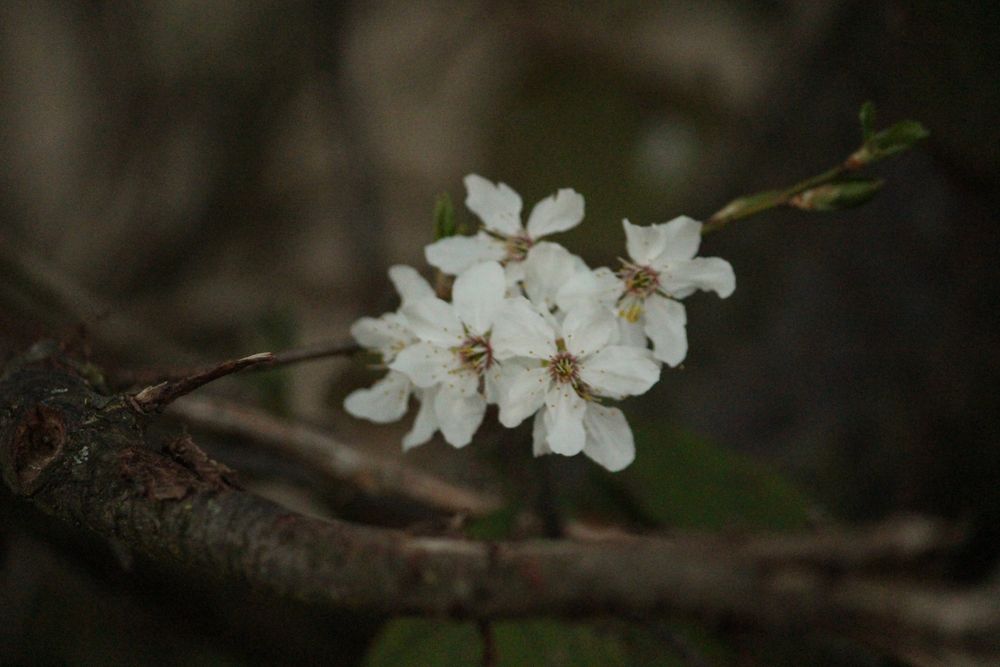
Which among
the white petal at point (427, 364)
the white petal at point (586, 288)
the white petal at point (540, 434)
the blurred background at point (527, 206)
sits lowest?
the white petal at point (540, 434)

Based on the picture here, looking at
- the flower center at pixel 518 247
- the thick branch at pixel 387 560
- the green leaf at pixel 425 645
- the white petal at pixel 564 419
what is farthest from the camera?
the green leaf at pixel 425 645

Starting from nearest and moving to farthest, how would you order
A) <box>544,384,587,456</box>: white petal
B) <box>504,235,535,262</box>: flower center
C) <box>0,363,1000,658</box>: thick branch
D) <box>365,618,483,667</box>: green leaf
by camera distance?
<box>0,363,1000,658</box>: thick branch → <box>544,384,587,456</box>: white petal → <box>504,235,535,262</box>: flower center → <box>365,618,483,667</box>: green leaf

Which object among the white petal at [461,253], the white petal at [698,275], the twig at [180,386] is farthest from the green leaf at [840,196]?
the twig at [180,386]

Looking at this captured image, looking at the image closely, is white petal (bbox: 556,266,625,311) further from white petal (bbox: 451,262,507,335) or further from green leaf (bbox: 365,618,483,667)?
green leaf (bbox: 365,618,483,667)

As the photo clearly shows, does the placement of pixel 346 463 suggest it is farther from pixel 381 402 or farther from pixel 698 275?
pixel 698 275

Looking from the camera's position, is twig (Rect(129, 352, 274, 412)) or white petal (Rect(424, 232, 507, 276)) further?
white petal (Rect(424, 232, 507, 276))

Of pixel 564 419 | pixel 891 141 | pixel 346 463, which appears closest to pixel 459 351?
pixel 564 419

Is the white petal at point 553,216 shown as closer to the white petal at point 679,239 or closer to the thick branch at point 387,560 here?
the white petal at point 679,239

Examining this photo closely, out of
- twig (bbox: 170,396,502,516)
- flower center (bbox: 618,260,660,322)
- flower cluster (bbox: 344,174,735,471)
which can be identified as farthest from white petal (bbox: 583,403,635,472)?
twig (bbox: 170,396,502,516)
